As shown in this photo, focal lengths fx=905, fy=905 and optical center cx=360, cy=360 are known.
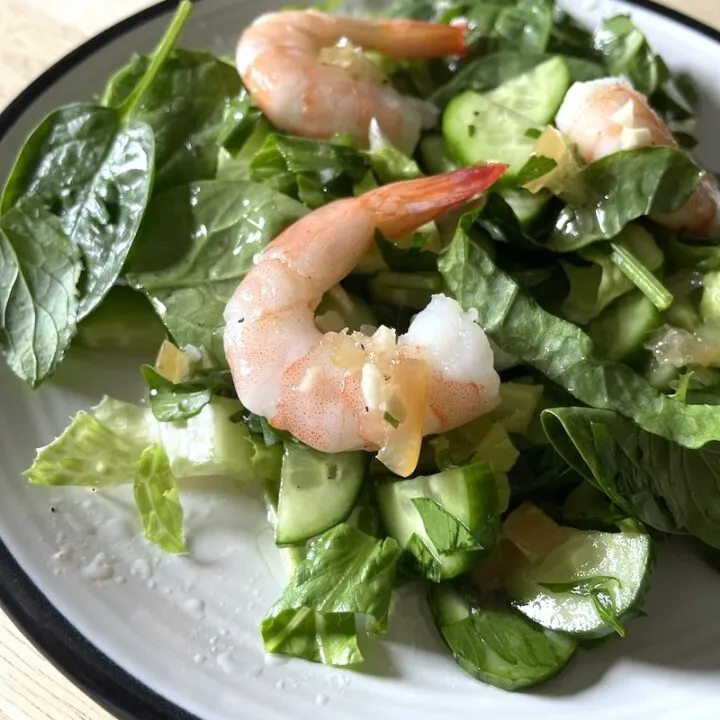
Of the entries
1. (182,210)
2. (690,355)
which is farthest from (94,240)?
(690,355)

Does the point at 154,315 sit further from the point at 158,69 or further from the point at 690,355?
the point at 690,355

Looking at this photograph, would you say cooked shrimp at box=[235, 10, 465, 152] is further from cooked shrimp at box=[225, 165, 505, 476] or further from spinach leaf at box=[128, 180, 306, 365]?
cooked shrimp at box=[225, 165, 505, 476]

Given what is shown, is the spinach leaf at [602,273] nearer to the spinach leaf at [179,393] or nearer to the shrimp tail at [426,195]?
the shrimp tail at [426,195]

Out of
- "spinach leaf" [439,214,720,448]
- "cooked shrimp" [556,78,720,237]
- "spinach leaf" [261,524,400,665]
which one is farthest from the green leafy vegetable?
"cooked shrimp" [556,78,720,237]

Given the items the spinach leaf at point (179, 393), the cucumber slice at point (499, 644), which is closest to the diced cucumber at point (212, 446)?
the spinach leaf at point (179, 393)

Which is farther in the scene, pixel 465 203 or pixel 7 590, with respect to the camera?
pixel 465 203
